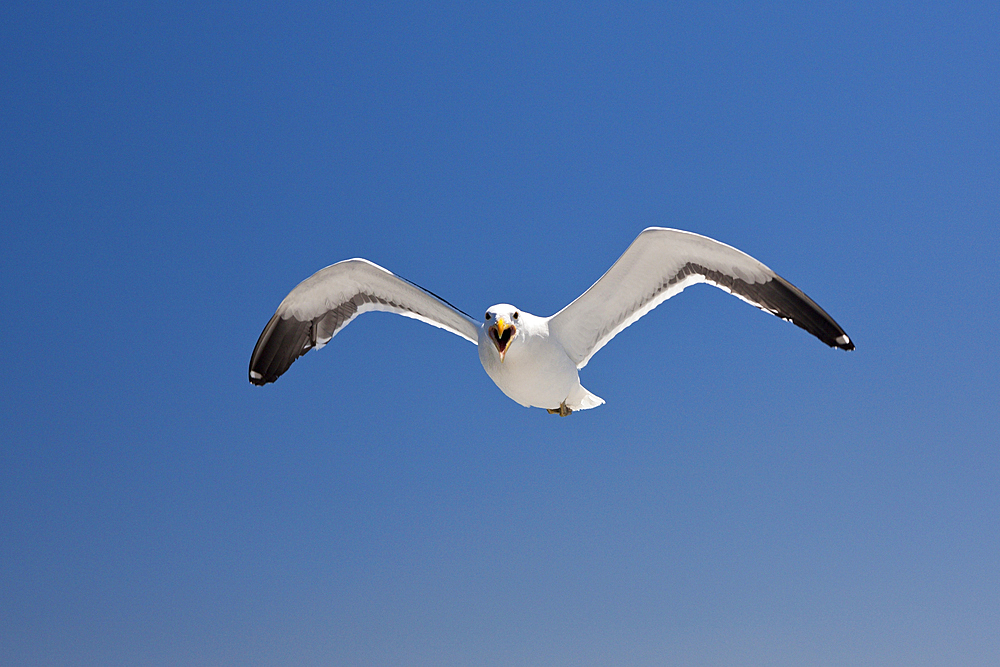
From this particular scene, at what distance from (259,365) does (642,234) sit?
186 inches

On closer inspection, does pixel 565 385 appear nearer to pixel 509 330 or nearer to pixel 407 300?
pixel 509 330

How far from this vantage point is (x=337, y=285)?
29.0 feet

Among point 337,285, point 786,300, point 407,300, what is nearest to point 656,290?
point 786,300

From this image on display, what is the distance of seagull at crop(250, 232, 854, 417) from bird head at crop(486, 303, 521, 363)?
1 cm

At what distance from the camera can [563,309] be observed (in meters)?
8.13

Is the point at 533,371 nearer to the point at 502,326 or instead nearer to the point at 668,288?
the point at 502,326

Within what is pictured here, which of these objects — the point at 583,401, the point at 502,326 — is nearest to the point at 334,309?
the point at 502,326

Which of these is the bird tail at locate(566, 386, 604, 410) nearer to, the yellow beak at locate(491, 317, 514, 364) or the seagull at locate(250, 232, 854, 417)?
the seagull at locate(250, 232, 854, 417)

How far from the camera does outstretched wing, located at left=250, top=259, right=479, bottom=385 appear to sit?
858 cm

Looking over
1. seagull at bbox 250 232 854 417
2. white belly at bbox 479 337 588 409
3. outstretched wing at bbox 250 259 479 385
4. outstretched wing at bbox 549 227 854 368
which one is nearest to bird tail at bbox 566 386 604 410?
seagull at bbox 250 232 854 417

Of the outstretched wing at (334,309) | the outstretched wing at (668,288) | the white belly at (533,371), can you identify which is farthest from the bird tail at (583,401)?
the outstretched wing at (334,309)

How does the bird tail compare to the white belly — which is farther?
the bird tail

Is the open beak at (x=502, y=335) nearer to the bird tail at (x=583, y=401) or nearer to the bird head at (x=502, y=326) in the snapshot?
the bird head at (x=502, y=326)

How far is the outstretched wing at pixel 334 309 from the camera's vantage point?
858cm
